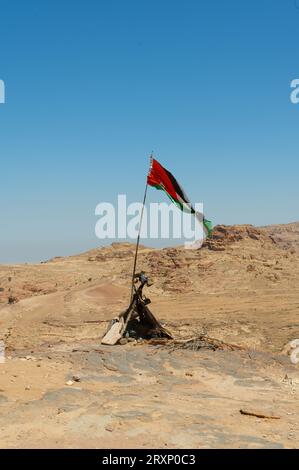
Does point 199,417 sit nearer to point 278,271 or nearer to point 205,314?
point 205,314

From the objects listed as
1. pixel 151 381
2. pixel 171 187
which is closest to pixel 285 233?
pixel 171 187

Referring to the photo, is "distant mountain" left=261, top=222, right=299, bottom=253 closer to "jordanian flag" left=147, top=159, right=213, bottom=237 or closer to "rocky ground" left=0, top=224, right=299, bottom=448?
"rocky ground" left=0, top=224, right=299, bottom=448

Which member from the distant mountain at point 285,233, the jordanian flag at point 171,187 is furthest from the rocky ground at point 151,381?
the distant mountain at point 285,233

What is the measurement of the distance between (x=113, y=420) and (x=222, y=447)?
159 cm

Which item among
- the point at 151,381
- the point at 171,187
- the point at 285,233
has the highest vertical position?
the point at 171,187

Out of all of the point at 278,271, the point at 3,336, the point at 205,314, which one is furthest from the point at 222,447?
the point at 278,271

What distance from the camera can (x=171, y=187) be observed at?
532 inches

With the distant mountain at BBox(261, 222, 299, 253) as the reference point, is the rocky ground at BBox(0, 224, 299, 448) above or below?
below

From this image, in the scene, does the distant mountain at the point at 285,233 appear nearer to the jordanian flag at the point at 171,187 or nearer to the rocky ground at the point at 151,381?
the rocky ground at the point at 151,381

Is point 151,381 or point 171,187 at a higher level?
point 171,187

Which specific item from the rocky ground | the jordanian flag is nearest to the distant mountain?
the rocky ground

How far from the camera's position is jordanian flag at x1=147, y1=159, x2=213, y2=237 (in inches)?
527

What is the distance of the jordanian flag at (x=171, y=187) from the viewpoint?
1338 centimetres

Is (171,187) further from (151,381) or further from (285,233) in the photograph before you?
(285,233)
